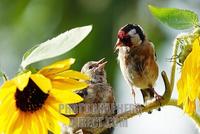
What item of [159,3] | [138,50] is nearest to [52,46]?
[138,50]

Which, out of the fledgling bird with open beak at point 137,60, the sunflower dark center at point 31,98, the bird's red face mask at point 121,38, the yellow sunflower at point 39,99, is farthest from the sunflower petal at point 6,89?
the fledgling bird with open beak at point 137,60

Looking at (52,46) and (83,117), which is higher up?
(52,46)

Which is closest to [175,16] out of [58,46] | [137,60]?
[58,46]

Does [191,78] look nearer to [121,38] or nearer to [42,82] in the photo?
[42,82]

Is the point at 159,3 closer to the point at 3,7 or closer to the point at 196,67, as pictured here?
the point at 3,7

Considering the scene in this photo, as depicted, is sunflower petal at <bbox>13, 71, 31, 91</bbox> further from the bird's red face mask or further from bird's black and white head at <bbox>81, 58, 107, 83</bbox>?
bird's black and white head at <bbox>81, 58, 107, 83</bbox>

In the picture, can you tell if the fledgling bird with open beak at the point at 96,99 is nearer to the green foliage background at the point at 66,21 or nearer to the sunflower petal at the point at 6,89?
the sunflower petal at the point at 6,89

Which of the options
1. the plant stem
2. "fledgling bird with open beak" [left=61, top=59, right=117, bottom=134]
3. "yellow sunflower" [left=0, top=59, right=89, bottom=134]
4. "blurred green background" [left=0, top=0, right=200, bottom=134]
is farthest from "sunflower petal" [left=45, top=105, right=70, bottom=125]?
"blurred green background" [left=0, top=0, right=200, bottom=134]
